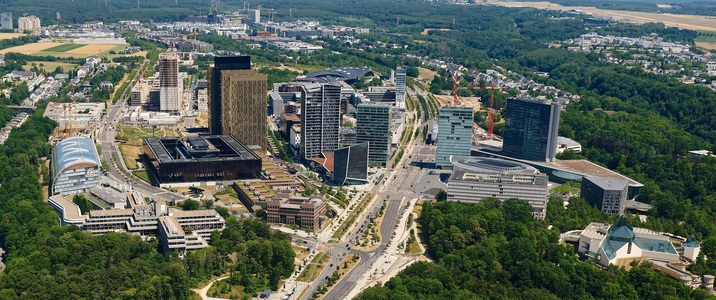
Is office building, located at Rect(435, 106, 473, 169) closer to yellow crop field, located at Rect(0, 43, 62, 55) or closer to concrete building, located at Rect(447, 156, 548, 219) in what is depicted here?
concrete building, located at Rect(447, 156, 548, 219)

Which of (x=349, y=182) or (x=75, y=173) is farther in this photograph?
(x=349, y=182)

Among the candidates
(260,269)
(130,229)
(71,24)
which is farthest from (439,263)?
(71,24)

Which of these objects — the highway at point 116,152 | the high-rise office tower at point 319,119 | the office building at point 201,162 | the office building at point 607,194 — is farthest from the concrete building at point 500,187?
the highway at point 116,152

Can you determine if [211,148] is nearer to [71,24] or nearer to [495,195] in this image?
[495,195]

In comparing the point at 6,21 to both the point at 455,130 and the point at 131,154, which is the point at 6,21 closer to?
the point at 131,154

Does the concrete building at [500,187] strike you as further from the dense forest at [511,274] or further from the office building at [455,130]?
the office building at [455,130]

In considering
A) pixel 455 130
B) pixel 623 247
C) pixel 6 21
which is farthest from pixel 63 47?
pixel 623 247
